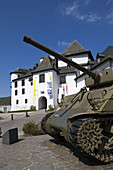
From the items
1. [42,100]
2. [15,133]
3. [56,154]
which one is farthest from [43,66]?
[56,154]

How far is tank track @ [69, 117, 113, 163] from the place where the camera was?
363 centimetres

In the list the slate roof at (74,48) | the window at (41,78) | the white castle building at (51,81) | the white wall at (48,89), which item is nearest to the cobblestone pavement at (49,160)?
the white castle building at (51,81)

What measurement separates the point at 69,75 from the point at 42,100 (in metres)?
7.24

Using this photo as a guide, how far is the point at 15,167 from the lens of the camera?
4.27 m

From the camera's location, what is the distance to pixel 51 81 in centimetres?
2836

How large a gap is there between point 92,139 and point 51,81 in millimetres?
24775

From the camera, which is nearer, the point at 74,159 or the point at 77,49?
the point at 74,159

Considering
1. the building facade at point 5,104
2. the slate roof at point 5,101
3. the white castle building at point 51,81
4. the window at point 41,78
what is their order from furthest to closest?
the slate roof at point 5,101
the building facade at point 5,104
the window at point 41,78
the white castle building at point 51,81

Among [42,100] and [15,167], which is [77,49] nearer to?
[42,100]

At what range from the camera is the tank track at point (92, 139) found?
3.63m

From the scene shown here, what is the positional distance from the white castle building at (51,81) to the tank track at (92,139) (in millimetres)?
21806

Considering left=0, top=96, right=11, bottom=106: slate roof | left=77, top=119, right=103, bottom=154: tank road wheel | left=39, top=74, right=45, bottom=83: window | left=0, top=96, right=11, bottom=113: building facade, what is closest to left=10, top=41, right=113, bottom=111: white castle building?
left=39, top=74, right=45, bottom=83: window

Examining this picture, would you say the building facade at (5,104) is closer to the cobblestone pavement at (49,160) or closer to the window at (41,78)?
the window at (41,78)

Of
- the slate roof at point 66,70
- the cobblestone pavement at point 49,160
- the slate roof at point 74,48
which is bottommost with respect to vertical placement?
the cobblestone pavement at point 49,160
